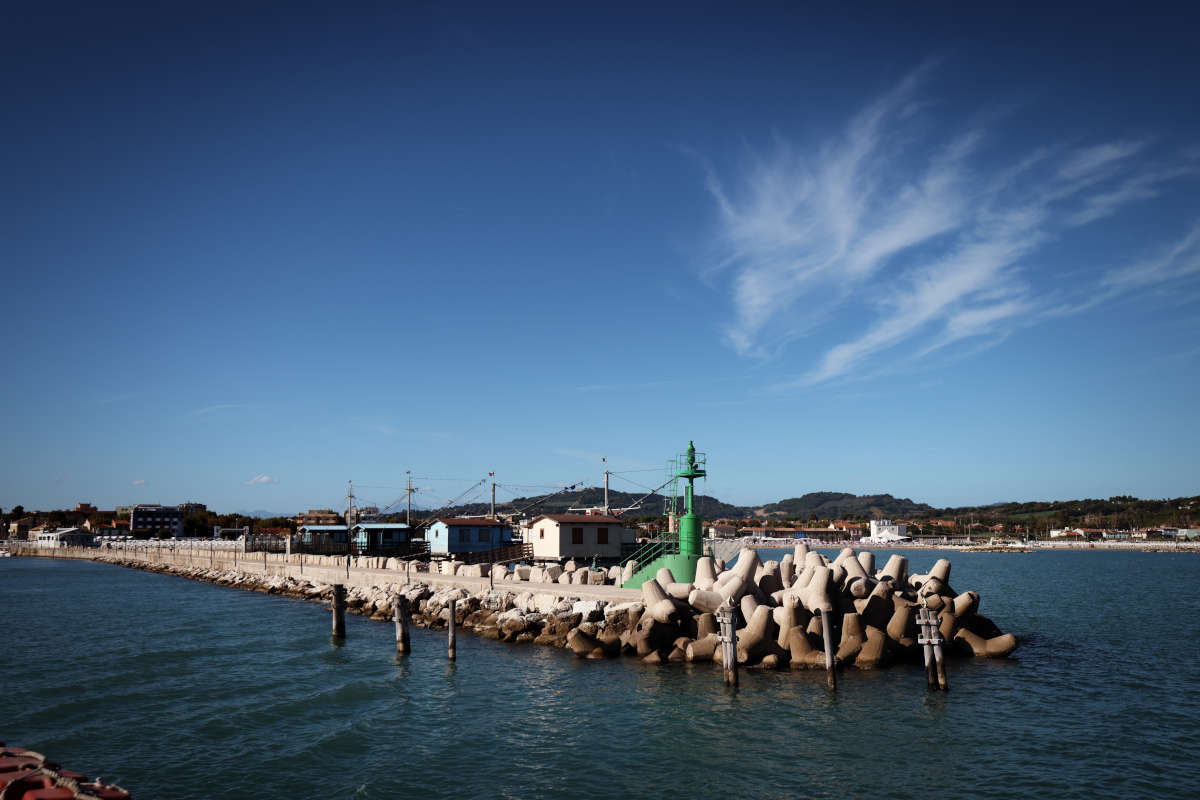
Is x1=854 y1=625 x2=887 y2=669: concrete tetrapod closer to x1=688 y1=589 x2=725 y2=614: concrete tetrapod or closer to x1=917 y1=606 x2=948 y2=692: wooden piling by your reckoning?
x1=917 y1=606 x2=948 y2=692: wooden piling

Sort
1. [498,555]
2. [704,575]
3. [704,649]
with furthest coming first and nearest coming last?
[498,555] < [704,575] < [704,649]

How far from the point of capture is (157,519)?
172125 mm

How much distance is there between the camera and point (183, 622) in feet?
129

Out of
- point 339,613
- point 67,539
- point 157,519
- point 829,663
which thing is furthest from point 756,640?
point 157,519

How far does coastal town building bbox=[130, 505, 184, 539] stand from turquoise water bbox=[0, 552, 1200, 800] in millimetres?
154508

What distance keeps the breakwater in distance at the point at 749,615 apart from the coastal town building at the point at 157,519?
157 meters

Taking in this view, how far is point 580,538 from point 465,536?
45.0 feet

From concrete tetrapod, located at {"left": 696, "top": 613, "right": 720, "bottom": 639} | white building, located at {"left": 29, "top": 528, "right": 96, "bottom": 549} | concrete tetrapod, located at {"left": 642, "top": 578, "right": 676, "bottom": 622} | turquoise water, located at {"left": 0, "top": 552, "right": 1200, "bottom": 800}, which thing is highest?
concrete tetrapod, located at {"left": 642, "top": 578, "right": 676, "bottom": 622}

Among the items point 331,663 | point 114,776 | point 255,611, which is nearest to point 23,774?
point 114,776

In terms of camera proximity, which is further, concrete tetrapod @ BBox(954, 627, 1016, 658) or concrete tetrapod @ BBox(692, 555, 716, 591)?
concrete tetrapod @ BBox(692, 555, 716, 591)

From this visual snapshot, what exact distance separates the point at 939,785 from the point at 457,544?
4809cm

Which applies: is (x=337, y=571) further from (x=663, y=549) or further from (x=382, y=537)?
(x=663, y=549)

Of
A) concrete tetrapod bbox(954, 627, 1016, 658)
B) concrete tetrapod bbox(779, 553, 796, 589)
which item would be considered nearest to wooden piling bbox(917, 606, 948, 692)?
concrete tetrapod bbox(954, 627, 1016, 658)

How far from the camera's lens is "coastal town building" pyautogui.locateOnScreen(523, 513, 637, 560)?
164 ft
